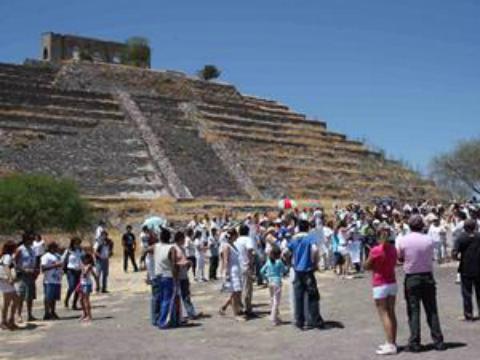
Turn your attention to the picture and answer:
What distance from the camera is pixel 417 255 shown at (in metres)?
10.3

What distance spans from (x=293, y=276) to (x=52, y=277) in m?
6.00

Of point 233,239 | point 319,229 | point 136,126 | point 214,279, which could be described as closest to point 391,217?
point 319,229

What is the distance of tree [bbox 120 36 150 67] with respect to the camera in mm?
82250

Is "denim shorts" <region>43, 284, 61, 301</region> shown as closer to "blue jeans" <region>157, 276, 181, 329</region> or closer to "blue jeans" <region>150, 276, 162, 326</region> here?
"blue jeans" <region>150, 276, 162, 326</region>

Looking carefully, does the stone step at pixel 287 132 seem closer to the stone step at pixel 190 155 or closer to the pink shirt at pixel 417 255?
the stone step at pixel 190 155

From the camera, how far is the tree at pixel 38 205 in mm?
29875

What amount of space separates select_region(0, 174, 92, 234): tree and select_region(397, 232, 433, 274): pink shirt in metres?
22.7

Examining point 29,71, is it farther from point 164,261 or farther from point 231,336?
point 231,336

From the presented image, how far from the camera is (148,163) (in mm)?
45188

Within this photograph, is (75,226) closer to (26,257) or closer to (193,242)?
(193,242)

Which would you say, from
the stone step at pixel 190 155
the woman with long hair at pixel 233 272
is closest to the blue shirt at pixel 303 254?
the woman with long hair at pixel 233 272

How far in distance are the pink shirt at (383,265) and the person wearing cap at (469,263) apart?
2264mm

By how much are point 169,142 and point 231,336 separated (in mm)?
36939

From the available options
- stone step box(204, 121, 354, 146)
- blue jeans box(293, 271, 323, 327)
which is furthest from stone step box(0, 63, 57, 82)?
blue jeans box(293, 271, 323, 327)
